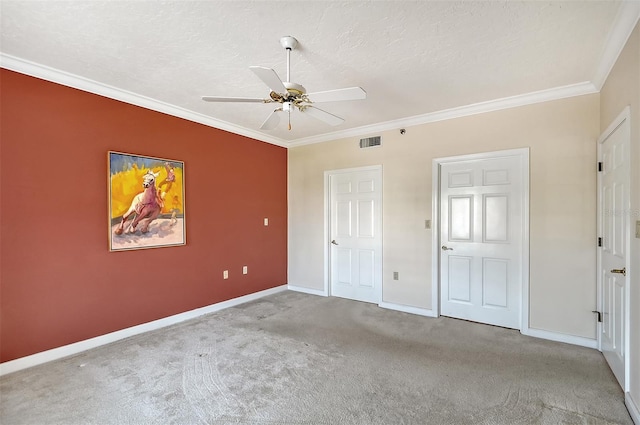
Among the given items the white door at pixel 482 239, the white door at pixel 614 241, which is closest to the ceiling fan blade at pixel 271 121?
the white door at pixel 482 239

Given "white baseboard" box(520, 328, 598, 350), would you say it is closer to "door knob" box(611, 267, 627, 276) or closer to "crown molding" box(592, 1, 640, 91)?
"door knob" box(611, 267, 627, 276)

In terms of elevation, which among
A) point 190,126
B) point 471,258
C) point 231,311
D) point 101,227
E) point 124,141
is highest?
point 190,126

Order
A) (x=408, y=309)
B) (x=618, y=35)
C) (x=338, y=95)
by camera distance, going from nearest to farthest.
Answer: (x=618, y=35), (x=338, y=95), (x=408, y=309)

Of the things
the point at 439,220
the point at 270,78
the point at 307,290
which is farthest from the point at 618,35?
the point at 307,290

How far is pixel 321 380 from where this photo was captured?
243 cm

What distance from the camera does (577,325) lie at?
3.10 meters

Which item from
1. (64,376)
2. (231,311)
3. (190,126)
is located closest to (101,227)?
(64,376)

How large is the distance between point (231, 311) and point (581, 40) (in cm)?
452

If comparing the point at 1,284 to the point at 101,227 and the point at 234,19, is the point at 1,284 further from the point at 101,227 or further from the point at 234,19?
the point at 234,19

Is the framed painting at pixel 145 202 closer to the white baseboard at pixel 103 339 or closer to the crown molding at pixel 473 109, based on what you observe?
the white baseboard at pixel 103 339

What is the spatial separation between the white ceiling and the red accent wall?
1.08 ft

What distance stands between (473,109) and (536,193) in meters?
1.20

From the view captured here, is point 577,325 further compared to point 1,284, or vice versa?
point 577,325

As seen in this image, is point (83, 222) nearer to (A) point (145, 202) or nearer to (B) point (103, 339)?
(A) point (145, 202)
